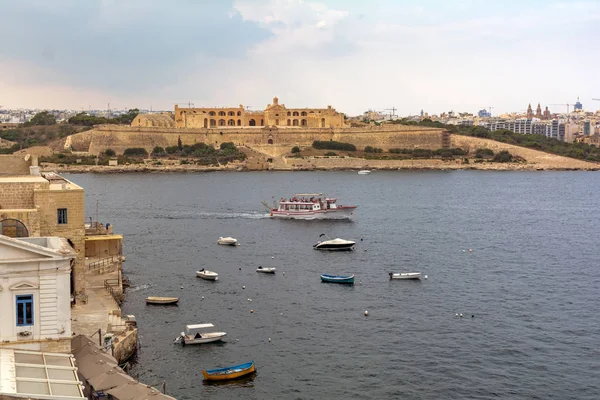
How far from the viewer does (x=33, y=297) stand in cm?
1245

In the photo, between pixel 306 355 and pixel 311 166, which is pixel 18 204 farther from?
pixel 311 166

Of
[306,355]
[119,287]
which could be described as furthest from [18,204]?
[306,355]

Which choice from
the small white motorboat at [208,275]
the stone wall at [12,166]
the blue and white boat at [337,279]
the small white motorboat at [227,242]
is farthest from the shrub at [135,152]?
the blue and white boat at [337,279]

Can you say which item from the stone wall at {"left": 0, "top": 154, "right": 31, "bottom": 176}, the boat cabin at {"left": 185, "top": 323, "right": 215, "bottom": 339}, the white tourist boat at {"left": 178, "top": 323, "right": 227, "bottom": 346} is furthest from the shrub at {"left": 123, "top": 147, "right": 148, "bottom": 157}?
the white tourist boat at {"left": 178, "top": 323, "right": 227, "bottom": 346}

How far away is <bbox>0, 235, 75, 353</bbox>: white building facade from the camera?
12.3 m

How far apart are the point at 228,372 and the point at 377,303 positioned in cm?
804

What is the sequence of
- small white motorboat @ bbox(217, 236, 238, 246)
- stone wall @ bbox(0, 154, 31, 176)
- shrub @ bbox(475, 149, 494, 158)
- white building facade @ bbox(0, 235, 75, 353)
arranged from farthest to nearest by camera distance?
shrub @ bbox(475, 149, 494, 158) → small white motorboat @ bbox(217, 236, 238, 246) → stone wall @ bbox(0, 154, 31, 176) → white building facade @ bbox(0, 235, 75, 353)

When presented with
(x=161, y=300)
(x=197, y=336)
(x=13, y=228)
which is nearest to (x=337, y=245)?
(x=161, y=300)

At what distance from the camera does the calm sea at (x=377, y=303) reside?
1716cm

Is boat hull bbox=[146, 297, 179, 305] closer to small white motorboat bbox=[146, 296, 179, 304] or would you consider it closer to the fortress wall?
small white motorboat bbox=[146, 296, 179, 304]

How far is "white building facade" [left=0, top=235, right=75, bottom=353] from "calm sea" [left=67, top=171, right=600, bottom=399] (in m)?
4.28

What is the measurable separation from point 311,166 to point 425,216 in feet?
143

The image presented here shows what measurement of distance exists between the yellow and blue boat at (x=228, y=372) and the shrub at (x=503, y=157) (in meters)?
85.4

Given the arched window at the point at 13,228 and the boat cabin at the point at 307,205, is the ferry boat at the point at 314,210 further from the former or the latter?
the arched window at the point at 13,228
